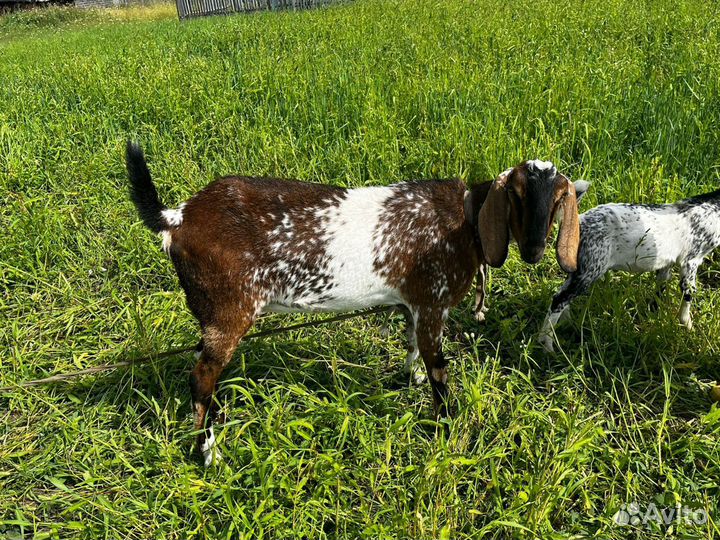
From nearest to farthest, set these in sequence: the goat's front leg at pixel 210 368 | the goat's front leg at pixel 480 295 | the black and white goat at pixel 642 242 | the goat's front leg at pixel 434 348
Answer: the goat's front leg at pixel 210 368
the goat's front leg at pixel 434 348
the black and white goat at pixel 642 242
the goat's front leg at pixel 480 295

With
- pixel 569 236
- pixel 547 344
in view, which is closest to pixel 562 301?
pixel 547 344

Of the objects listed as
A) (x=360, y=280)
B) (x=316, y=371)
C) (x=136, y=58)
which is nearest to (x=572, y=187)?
(x=360, y=280)

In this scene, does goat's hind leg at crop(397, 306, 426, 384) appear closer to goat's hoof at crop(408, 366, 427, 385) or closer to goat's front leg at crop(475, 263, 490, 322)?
goat's hoof at crop(408, 366, 427, 385)

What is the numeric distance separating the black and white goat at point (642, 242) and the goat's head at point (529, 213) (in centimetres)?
61

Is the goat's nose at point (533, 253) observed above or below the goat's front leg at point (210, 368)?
above

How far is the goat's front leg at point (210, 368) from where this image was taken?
7.82 ft

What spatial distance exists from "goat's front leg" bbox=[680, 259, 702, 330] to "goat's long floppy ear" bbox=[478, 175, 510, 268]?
54.9 inches

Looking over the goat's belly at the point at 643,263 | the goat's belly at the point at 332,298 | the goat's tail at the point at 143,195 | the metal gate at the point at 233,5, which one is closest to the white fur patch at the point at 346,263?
the goat's belly at the point at 332,298

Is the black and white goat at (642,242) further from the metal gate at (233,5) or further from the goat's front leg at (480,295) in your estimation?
the metal gate at (233,5)

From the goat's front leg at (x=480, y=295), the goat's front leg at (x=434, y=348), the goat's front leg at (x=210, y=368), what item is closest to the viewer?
the goat's front leg at (x=210, y=368)

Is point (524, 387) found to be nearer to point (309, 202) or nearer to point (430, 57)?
point (309, 202)

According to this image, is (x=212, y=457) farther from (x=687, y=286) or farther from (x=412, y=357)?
(x=687, y=286)

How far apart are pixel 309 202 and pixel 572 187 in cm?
123

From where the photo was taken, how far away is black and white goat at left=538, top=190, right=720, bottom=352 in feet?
9.46
